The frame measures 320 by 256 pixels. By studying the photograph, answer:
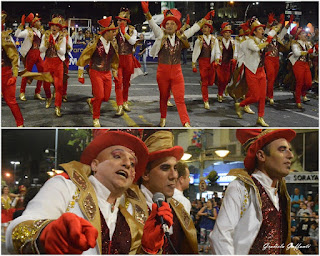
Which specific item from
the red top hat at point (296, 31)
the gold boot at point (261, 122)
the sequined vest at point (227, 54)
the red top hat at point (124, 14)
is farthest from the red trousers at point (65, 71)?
the red top hat at point (296, 31)

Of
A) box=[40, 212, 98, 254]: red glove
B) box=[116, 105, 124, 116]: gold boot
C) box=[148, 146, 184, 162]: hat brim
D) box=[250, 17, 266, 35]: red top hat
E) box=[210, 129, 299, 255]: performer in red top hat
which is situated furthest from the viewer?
box=[250, 17, 266, 35]: red top hat

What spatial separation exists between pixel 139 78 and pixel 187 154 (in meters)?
1.39

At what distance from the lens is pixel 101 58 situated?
4848 mm

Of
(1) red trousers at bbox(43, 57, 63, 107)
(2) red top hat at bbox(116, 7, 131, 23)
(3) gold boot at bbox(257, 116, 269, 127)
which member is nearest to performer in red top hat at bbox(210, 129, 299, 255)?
(3) gold boot at bbox(257, 116, 269, 127)

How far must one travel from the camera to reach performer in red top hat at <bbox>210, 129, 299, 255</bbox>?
334 centimetres

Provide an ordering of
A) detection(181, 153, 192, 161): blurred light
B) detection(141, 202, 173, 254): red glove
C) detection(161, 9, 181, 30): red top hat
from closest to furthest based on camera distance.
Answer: detection(141, 202, 173, 254): red glove
detection(181, 153, 192, 161): blurred light
detection(161, 9, 181, 30): red top hat

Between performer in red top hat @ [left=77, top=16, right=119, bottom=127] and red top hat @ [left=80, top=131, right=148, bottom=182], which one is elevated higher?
performer in red top hat @ [left=77, top=16, right=119, bottom=127]

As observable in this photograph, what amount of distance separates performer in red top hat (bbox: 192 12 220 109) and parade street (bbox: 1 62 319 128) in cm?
7

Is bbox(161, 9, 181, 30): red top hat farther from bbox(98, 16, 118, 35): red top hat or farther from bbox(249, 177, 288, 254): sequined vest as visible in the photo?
bbox(249, 177, 288, 254): sequined vest

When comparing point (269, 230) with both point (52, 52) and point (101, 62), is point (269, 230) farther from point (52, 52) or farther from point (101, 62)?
point (52, 52)

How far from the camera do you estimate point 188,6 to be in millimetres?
4770

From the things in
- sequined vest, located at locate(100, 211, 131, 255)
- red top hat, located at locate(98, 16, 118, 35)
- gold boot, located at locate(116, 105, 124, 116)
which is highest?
red top hat, located at locate(98, 16, 118, 35)

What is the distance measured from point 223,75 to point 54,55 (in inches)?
69.4

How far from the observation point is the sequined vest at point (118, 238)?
299 cm
